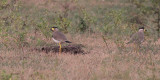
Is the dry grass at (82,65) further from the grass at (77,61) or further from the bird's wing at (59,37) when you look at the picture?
the bird's wing at (59,37)

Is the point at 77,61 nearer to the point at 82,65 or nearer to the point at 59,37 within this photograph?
the point at 82,65

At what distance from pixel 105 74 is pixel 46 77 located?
1468 mm

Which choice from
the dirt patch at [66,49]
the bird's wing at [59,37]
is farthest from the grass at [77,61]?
the bird's wing at [59,37]

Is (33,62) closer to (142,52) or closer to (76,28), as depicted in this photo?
(142,52)

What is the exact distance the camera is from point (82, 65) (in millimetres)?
8859

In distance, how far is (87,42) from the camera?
13203mm

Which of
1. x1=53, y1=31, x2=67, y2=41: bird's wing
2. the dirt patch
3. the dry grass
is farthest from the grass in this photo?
x1=53, y1=31, x2=67, y2=41: bird's wing

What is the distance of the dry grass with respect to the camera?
7.87m

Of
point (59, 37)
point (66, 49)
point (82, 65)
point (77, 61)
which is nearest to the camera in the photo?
point (82, 65)

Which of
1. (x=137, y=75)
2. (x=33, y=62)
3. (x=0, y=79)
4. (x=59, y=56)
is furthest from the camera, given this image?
(x=59, y=56)

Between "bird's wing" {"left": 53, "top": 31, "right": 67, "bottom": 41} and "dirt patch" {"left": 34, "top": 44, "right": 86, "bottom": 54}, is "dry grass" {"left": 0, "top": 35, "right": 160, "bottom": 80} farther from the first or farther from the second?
"bird's wing" {"left": 53, "top": 31, "right": 67, "bottom": 41}

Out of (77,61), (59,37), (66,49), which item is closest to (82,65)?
(77,61)

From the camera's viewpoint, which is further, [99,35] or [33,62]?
[99,35]

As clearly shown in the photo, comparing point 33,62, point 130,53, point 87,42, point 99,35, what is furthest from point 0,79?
point 99,35
